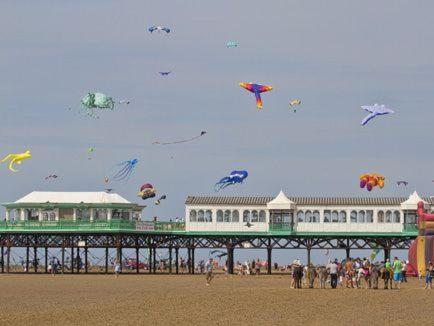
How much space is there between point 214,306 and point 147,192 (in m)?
49.5

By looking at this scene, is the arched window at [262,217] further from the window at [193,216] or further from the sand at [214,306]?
the sand at [214,306]

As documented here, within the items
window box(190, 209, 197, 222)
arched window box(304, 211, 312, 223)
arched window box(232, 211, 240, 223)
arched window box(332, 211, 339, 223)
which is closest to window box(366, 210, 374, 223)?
arched window box(332, 211, 339, 223)

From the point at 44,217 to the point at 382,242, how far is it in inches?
912

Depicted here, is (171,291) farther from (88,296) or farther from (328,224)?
(328,224)

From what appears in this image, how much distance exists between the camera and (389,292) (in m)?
47.1

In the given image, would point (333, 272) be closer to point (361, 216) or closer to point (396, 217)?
point (361, 216)

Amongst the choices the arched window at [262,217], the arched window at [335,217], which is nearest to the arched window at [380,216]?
the arched window at [335,217]

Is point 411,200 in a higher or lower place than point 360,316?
higher

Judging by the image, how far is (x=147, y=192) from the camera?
86625 mm

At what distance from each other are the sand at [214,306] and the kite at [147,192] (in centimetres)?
3572

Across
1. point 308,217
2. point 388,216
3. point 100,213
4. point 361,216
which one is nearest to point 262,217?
point 308,217

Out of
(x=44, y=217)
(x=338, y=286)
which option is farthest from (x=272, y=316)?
(x=44, y=217)

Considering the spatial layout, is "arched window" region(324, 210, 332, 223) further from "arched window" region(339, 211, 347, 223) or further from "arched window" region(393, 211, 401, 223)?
"arched window" region(393, 211, 401, 223)

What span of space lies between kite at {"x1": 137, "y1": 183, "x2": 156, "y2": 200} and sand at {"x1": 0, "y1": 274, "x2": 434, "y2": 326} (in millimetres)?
35715
